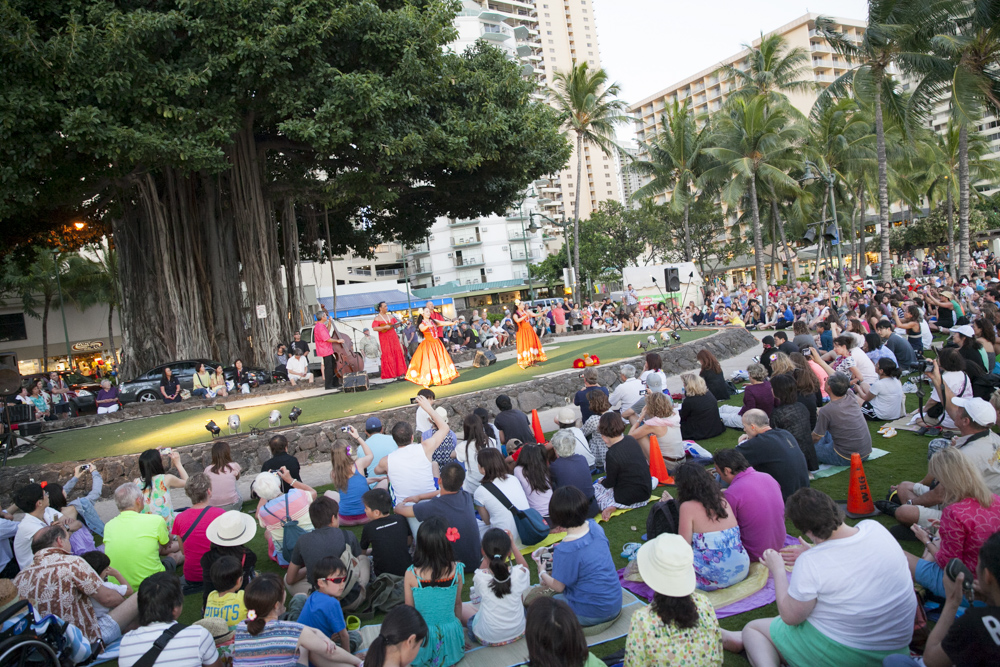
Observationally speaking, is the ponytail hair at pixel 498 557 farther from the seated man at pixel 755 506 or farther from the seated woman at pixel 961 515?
the seated woman at pixel 961 515

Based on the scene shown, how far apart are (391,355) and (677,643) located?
12.6 meters

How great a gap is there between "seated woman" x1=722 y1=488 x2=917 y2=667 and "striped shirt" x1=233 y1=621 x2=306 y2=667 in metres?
2.43

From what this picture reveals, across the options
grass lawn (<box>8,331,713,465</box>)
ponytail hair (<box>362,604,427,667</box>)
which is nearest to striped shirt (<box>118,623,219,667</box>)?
ponytail hair (<box>362,604,427,667</box>)

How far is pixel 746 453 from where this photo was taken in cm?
518

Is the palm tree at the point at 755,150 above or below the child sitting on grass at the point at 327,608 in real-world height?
above

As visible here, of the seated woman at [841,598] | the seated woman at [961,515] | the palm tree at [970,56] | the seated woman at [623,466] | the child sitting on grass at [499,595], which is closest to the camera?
the seated woman at [841,598]

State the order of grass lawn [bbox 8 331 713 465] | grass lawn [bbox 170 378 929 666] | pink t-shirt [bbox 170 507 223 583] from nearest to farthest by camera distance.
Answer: grass lawn [bbox 170 378 929 666]
pink t-shirt [bbox 170 507 223 583]
grass lawn [bbox 8 331 713 465]

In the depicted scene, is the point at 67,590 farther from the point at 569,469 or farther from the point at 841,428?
the point at 841,428

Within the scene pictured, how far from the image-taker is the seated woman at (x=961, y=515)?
11.1 ft

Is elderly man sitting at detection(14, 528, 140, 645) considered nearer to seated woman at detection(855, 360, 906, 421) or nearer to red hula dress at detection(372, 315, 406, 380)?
seated woman at detection(855, 360, 906, 421)

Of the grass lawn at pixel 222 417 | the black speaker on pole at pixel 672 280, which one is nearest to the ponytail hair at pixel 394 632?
the grass lawn at pixel 222 417

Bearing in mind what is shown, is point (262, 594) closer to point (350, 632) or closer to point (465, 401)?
point (350, 632)

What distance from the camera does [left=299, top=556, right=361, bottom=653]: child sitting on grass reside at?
379cm

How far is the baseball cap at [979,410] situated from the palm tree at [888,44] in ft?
61.2
